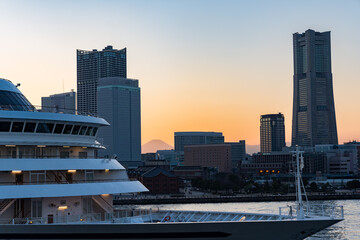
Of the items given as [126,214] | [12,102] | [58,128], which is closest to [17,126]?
[58,128]

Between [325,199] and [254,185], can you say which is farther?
[254,185]

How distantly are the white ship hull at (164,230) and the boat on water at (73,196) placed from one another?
4 cm

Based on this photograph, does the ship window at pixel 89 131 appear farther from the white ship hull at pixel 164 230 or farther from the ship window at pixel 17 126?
the white ship hull at pixel 164 230

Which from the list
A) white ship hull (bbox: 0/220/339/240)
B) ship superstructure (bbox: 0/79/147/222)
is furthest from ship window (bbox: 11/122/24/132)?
white ship hull (bbox: 0/220/339/240)

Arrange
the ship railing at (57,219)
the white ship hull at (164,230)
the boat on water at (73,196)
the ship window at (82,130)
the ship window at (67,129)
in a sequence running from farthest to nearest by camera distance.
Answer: the ship window at (82,130) → the ship window at (67,129) → the ship railing at (57,219) → the boat on water at (73,196) → the white ship hull at (164,230)

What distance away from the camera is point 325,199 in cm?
12769

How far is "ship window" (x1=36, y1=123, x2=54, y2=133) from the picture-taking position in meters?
24.0

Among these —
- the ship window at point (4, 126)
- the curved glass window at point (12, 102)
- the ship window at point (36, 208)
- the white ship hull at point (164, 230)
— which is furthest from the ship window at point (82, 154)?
the white ship hull at point (164, 230)

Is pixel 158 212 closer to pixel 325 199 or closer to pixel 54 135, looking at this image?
pixel 54 135

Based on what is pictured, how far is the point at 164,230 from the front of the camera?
2109 cm

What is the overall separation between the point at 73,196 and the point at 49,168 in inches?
63.4

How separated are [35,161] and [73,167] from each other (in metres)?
1.57

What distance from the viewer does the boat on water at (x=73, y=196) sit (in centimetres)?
2122

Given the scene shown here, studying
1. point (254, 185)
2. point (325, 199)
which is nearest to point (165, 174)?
point (254, 185)
